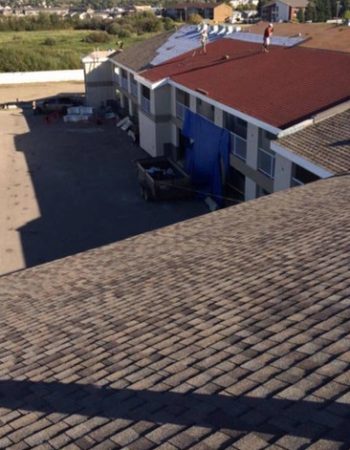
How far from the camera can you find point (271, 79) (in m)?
23.7

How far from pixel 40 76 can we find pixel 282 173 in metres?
49.4

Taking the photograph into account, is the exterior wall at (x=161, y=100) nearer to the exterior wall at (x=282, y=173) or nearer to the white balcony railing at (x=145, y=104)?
the white balcony railing at (x=145, y=104)

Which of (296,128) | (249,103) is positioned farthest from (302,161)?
(249,103)

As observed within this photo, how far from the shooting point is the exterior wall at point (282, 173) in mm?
17502

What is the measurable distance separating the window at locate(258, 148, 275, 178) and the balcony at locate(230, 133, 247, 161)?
1.24m

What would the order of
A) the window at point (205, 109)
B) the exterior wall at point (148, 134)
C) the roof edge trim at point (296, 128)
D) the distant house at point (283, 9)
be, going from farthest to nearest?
the distant house at point (283, 9), the exterior wall at point (148, 134), the window at point (205, 109), the roof edge trim at point (296, 128)

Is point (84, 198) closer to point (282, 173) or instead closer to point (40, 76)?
point (282, 173)

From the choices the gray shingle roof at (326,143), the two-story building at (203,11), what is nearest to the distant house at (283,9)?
the two-story building at (203,11)

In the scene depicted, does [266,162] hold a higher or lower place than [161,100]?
lower

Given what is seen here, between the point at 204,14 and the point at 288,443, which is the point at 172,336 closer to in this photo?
the point at 288,443

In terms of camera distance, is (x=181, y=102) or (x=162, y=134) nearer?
(x=181, y=102)

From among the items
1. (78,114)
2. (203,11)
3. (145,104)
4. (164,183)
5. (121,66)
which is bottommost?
(78,114)

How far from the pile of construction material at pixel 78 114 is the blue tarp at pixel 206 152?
18.0m

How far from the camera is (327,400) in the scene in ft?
15.3
